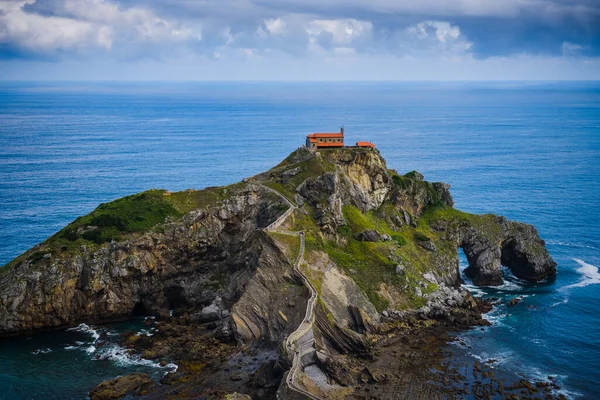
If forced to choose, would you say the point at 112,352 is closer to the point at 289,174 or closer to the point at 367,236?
the point at 367,236

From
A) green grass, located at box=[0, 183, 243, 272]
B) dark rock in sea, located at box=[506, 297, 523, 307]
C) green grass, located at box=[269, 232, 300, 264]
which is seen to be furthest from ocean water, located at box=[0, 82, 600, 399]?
green grass, located at box=[269, 232, 300, 264]

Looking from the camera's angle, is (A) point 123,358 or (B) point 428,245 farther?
(B) point 428,245

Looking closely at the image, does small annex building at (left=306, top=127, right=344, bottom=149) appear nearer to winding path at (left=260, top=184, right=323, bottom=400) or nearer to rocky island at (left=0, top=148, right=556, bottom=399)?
rocky island at (left=0, top=148, right=556, bottom=399)

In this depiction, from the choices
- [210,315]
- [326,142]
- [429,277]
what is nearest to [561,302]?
[429,277]

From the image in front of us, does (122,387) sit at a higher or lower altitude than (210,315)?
lower

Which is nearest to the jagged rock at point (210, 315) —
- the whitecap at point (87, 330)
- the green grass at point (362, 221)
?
the whitecap at point (87, 330)
